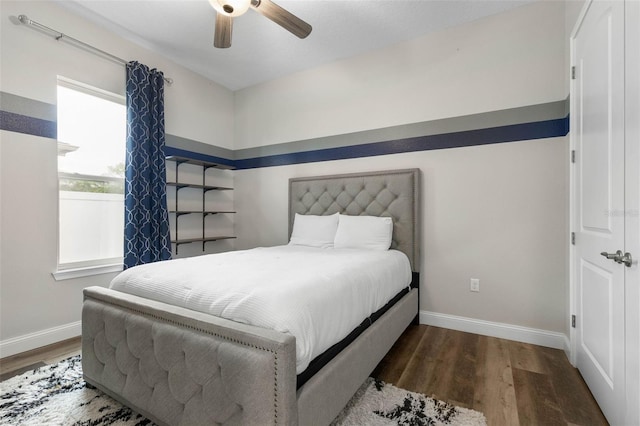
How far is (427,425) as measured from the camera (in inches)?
56.9

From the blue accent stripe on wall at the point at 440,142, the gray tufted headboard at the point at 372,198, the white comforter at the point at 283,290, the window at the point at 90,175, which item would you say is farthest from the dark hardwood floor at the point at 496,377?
Answer: the window at the point at 90,175

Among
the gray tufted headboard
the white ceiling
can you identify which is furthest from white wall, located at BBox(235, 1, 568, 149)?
the gray tufted headboard

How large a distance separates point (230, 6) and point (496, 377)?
115 inches

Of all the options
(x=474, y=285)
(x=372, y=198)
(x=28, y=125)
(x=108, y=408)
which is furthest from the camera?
(x=372, y=198)

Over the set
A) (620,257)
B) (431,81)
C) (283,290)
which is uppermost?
(431,81)

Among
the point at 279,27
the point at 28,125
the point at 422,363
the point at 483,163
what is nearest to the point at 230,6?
the point at 279,27

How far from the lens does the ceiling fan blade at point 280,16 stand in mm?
1943

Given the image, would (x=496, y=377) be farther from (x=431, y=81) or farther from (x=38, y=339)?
(x=38, y=339)

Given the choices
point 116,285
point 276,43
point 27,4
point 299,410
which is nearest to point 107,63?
point 27,4

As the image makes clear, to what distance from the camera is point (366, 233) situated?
2812mm

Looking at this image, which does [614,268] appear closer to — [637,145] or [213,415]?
[637,145]

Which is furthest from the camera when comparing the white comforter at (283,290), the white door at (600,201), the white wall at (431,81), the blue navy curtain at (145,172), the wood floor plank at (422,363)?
the blue navy curtain at (145,172)

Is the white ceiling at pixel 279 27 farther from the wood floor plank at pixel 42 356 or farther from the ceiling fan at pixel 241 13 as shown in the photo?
the wood floor plank at pixel 42 356

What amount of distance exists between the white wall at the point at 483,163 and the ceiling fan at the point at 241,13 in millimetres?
1269
